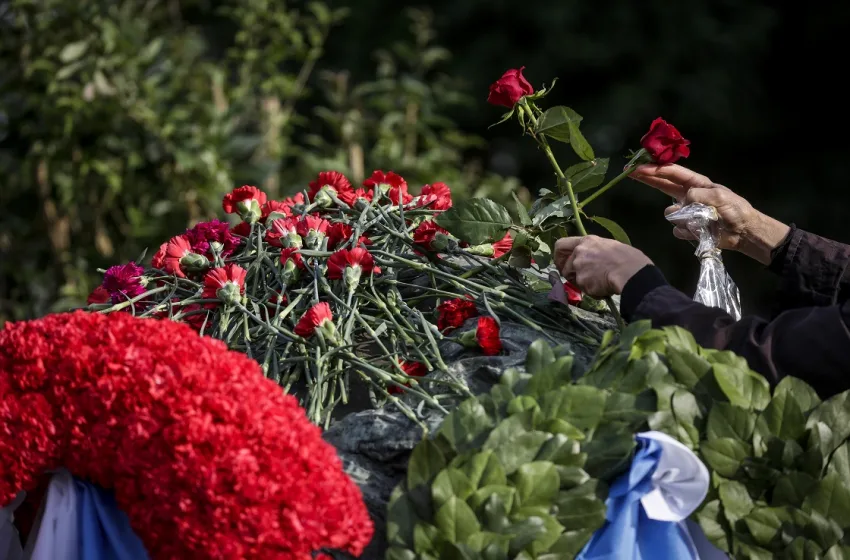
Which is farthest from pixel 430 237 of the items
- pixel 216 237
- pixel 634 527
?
pixel 634 527

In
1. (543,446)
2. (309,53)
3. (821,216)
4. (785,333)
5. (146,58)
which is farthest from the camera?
(821,216)

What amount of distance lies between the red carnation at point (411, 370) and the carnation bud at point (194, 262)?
1.33ft

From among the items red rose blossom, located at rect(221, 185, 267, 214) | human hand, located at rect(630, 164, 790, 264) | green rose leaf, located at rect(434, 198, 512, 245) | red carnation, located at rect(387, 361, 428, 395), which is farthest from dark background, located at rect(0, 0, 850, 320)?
red carnation, located at rect(387, 361, 428, 395)

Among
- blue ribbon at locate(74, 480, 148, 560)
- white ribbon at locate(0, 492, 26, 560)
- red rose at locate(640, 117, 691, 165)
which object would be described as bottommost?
white ribbon at locate(0, 492, 26, 560)

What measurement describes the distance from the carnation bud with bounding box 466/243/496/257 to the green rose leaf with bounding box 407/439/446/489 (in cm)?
57

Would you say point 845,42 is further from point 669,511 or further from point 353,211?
point 669,511

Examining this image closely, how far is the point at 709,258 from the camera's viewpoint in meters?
1.74

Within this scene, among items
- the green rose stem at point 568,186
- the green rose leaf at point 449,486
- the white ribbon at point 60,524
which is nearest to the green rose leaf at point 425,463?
the green rose leaf at point 449,486

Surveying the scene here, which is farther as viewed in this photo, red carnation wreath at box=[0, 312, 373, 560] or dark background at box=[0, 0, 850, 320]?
dark background at box=[0, 0, 850, 320]

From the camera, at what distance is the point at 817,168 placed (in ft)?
20.2

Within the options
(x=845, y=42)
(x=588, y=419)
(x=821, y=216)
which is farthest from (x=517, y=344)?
(x=845, y=42)

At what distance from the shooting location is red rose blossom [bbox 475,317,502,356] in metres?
1.51

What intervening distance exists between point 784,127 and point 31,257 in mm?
4556

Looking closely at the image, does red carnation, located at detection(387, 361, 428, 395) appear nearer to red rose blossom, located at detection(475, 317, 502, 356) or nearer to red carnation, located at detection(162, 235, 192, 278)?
red rose blossom, located at detection(475, 317, 502, 356)
